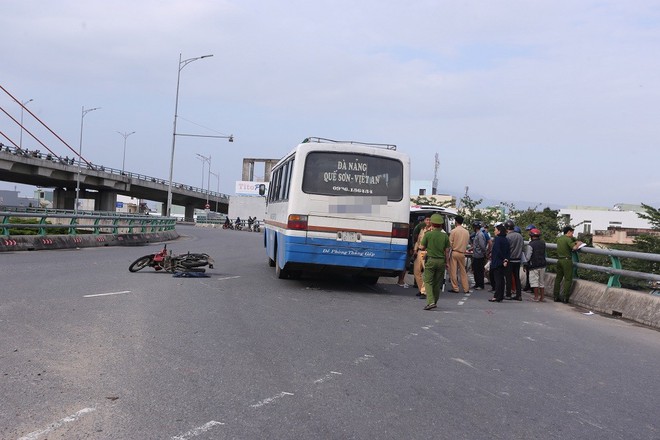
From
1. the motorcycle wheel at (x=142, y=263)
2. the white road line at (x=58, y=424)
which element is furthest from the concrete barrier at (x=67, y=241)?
the white road line at (x=58, y=424)

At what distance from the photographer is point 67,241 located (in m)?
20.7

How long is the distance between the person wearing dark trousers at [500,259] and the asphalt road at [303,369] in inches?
59.0

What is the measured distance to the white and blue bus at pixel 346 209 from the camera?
12055 mm

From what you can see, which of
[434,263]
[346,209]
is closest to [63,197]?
[346,209]

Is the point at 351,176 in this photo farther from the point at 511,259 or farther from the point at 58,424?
the point at 58,424

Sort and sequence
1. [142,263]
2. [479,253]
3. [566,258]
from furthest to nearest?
1. [479,253]
2. [142,263]
3. [566,258]

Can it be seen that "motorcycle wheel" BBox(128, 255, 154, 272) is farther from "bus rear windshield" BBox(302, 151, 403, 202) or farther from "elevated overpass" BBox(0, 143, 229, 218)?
"elevated overpass" BBox(0, 143, 229, 218)

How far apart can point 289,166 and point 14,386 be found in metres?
8.82

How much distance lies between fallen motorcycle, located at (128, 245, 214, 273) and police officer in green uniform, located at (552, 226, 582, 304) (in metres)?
7.49

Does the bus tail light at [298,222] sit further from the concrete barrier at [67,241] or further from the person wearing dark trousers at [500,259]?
the concrete barrier at [67,241]

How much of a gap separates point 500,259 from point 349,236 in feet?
10.4

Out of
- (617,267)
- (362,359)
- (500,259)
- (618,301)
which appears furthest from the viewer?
(500,259)

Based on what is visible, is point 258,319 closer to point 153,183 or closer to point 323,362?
point 323,362

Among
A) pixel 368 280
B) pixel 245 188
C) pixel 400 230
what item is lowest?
pixel 368 280
